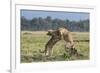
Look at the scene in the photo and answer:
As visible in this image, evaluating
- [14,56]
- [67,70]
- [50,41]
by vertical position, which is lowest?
[67,70]

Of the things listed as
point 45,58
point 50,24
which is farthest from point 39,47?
point 50,24

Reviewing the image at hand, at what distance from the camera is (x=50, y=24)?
1.86m

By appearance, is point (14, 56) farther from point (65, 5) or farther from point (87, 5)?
point (87, 5)

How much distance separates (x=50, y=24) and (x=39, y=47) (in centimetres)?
23

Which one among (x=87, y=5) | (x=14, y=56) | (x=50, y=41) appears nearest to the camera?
(x=14, y=56)

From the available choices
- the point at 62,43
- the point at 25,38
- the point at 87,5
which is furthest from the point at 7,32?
the point at 87,5

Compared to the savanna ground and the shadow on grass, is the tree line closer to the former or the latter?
the savanna ground

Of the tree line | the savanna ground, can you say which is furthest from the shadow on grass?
the tree line

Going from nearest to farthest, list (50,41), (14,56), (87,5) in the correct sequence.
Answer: (14,56), (50,41), (87,5)

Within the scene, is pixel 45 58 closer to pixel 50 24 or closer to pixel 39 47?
pixel 39 47

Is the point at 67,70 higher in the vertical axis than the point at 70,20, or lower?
lower

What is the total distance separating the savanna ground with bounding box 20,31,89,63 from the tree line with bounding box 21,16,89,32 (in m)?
0.04

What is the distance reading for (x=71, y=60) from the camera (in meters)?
1.92

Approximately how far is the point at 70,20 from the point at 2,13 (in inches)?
25.0
